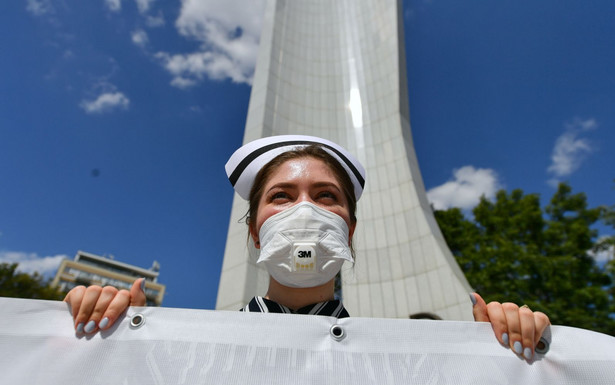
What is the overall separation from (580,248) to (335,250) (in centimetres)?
1581

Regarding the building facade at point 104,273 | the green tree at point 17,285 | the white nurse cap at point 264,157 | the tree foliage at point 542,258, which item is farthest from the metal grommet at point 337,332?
the building facade at point 104,273

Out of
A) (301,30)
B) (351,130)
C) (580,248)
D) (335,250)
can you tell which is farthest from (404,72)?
(335,250)

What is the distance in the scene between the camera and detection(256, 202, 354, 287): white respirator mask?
125 cm

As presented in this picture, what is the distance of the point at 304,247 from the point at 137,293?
0.58 metres

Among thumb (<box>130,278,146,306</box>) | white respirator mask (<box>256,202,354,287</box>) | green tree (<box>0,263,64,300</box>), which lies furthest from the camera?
green tree (<box>0,263,64,300</box>)

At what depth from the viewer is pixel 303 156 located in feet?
4.92

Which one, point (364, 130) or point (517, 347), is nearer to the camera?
point (517, 347)

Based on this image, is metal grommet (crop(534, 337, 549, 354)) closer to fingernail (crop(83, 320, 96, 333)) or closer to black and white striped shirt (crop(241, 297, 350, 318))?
black and white striped shirt (crop(241, 297, 350, 318))

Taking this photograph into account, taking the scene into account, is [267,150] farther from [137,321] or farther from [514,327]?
[514,327]

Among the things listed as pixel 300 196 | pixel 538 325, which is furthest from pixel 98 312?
pixel 538 325

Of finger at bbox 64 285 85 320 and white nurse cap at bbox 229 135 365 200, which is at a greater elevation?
white nurse cap at bbox 229 135 365 200

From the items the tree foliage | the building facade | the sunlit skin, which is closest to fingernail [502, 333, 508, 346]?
the sunlit skin

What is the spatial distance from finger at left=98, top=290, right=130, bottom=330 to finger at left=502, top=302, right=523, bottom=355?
1.18 metres

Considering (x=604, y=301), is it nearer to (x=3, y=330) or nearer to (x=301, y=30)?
(x=301, y=30)
